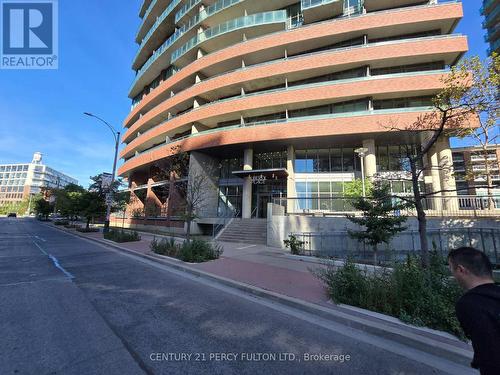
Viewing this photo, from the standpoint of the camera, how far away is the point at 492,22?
1795 inches

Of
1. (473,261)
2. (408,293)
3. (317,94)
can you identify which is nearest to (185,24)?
(317,94)

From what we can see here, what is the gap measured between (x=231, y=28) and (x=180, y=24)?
39.5 feet

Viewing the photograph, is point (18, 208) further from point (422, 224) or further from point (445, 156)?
point (445, 156)

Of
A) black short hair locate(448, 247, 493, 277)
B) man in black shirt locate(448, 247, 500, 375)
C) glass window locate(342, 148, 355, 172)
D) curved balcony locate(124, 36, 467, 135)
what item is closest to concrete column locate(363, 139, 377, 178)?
glass window locate(342, 148, 355, 172)

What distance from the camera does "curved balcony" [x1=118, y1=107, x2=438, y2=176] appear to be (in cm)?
1883

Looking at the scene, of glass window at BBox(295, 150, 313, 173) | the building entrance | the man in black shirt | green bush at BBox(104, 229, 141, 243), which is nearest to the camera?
the man in black shirt

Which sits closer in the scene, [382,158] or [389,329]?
[389,329]

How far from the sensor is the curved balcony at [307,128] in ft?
61.8

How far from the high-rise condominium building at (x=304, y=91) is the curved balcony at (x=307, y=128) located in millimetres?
89

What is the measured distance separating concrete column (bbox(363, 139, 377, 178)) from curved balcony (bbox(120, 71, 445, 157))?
3966mm

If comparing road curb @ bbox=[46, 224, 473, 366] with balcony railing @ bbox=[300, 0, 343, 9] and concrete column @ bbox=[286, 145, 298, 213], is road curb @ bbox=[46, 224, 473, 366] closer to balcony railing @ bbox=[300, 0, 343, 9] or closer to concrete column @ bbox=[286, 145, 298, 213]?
concrete column @ bbox=[286, 145, 298, 213]

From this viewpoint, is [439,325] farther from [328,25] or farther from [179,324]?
[328,25]

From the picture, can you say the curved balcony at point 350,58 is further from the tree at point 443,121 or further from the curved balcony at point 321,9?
the tree at point 443,121

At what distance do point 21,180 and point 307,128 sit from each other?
522 feet
